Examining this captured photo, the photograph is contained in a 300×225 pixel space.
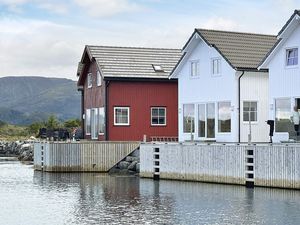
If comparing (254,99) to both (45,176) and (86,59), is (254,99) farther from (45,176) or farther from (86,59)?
(86,59)

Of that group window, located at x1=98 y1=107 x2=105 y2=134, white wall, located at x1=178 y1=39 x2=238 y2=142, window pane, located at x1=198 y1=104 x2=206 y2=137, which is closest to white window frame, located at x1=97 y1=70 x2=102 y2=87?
window, located at x1=98 y1=107 x2=105 y2=134

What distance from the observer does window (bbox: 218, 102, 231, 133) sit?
40656 mm

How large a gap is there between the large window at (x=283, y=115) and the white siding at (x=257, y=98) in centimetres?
330

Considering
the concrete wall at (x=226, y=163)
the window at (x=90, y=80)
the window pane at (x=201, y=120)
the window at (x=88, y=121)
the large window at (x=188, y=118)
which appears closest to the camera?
the concrete wall at (x=226, y=163)

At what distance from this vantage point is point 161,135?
49.1 metres

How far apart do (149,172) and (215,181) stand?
5482mm

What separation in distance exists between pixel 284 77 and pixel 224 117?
5147mm

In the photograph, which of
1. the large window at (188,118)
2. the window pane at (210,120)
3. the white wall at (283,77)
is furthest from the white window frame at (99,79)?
the white wall at (283,77)

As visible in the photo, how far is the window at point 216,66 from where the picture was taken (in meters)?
41.6

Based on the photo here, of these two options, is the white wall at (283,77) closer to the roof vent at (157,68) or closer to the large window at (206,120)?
the large window at (206,120)

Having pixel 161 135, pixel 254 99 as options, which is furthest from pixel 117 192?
Answer: pixel 161 135

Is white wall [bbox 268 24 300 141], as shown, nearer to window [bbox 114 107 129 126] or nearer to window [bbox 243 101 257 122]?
window [bbox 243 101 257 122]

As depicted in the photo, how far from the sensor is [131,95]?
48625 millimetres

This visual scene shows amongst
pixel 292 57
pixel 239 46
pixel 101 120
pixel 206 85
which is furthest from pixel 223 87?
pixel 101 120
